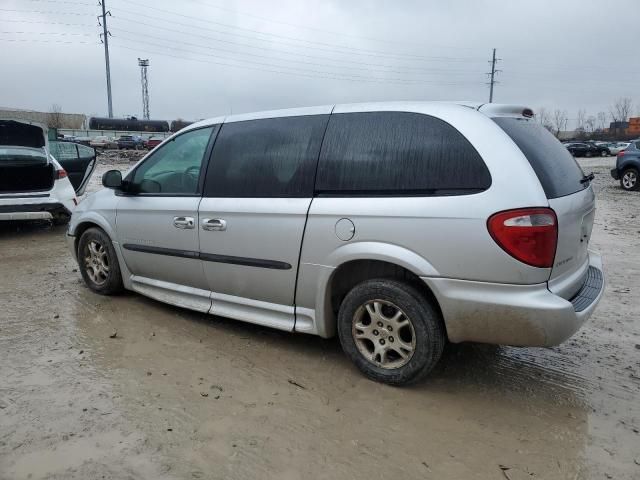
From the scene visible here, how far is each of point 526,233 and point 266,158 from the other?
190cm

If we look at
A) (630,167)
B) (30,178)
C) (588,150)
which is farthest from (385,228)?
(588,150)

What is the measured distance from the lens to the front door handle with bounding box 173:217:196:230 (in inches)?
157

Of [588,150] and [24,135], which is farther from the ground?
[588,150]

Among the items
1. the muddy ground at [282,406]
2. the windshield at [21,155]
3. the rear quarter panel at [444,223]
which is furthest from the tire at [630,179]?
the windshield at [21,155]

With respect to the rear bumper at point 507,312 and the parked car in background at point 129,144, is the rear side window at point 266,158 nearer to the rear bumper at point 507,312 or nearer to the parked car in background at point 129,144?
the rear bumper at point 507,312

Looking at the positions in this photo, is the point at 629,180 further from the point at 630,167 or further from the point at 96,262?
the point at 96,262

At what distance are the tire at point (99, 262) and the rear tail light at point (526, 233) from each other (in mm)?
3526

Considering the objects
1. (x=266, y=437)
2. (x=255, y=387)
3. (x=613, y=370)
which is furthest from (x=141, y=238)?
(x=613, y=370)

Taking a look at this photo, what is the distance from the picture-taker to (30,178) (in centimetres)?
791

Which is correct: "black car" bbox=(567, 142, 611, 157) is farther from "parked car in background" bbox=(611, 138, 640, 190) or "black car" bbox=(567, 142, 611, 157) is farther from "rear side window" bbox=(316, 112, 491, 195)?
"rear side window" bbox=(316, 112, 491, 195)

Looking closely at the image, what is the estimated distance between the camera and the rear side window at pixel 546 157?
2922 millimetres

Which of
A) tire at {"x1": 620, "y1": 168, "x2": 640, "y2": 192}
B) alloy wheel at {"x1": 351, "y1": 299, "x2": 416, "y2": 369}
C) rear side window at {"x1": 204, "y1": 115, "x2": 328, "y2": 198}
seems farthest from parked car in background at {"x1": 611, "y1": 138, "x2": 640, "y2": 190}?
alloy wheel at {"x1": 351, "y1": 299, "x2": 416, "y2": 369}

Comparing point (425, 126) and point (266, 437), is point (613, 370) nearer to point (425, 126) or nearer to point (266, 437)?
point (425, 126)

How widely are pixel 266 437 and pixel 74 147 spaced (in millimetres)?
8718
